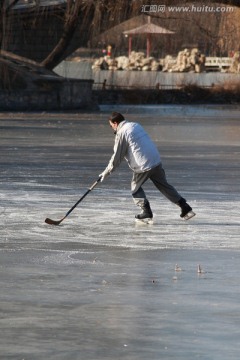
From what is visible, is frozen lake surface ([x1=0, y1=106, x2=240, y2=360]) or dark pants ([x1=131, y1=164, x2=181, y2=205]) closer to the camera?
frozen lake surface ([x1=0, y1=106, x2=240, y2=360])

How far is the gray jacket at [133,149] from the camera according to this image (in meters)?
14.7

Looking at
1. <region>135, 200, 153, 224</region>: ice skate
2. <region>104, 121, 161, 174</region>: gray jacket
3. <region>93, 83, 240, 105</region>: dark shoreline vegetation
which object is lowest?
<region>93, 83, 240, 105</region>: dark shoreline vegetation

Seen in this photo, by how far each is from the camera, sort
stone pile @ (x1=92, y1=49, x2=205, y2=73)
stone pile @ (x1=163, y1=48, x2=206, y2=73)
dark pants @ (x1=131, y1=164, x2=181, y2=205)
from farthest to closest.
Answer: stone pile @ (x1=163, y1=48, x2=206, y2=73) < stone pile @ (x1=92, y1=49, x2=205, y2=73) < dark pants @ (x1=131, y1=164, x2=181, y2=205)

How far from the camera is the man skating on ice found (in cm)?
1474

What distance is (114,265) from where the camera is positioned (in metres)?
11.6

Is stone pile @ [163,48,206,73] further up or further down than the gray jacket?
further down

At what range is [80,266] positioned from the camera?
11570 mm

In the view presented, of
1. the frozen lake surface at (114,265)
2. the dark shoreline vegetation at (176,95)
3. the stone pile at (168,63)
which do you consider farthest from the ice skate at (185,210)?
the stone pile at (168,63)

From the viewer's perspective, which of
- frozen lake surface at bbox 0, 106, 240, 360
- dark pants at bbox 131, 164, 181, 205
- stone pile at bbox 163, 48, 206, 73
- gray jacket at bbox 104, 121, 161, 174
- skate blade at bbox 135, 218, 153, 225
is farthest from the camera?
stone pile at bbox 163, 48, 206, 73

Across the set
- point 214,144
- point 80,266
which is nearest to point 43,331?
point 80,266

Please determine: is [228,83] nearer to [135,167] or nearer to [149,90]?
[149,90]

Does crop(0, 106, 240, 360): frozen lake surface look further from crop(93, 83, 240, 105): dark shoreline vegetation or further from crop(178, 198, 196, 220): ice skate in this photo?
crop(93, 83, 240, 105): dark shoreline vegetation

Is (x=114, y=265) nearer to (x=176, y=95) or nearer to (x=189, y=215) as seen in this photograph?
(x=189, y=215)

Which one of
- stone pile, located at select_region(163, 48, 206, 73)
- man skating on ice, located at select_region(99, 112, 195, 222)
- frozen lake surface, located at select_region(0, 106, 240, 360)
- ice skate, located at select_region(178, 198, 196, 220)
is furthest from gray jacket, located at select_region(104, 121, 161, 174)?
stone pile, located at select_region(163, 48, 206, 73)
